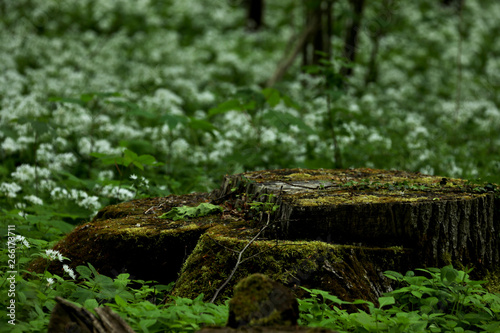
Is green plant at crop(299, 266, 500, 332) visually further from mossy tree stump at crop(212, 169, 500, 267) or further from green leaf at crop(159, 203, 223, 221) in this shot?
green leaf at crop(159, 203, 223, 221)

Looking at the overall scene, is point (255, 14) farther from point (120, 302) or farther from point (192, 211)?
point (120, 302)

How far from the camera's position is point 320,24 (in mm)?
10945

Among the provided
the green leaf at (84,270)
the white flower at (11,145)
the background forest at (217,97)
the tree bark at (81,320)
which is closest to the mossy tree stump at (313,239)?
the green leaf at (84,270)

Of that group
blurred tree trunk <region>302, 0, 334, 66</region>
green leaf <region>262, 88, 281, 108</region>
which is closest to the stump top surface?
green leaf <region>262, 88, 281, 108</region>

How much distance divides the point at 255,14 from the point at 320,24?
841 centimetres

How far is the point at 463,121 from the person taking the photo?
998 cm

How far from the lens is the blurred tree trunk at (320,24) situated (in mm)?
9770

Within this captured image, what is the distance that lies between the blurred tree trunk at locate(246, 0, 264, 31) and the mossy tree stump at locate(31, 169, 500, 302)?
16.3 meters

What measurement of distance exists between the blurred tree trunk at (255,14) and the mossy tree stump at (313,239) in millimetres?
16279

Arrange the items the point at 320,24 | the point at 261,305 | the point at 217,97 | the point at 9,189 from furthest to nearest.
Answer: the point at 320,24, the point at 217,97, the point at 9,189, the point at 261,305

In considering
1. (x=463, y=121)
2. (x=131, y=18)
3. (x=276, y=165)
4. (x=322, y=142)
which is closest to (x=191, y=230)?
(x=276, y=165)

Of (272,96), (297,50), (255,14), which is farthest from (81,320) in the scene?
(255,14)

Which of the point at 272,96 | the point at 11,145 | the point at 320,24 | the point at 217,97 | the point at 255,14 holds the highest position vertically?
the point at 255,14

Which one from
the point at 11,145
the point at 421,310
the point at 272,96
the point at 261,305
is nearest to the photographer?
the point at 261,305
